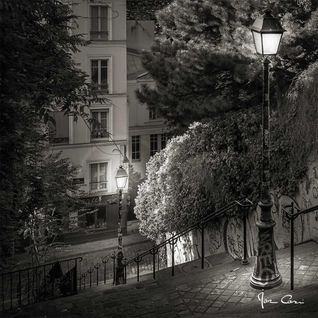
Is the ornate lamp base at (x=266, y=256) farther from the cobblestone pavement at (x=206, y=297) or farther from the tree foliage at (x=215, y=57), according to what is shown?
the tree foliage at (x=215, y=57)

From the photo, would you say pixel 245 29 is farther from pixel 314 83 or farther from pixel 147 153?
pixel 147 153

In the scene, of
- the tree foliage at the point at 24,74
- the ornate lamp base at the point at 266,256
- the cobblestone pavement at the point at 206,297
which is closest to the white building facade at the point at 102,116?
the cobblestone pavement at the point at 206,297

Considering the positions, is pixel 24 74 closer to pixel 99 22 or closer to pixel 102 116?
pixel 102 116

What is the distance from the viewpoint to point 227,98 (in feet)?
40.1

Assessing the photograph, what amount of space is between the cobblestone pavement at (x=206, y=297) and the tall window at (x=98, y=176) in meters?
16.8

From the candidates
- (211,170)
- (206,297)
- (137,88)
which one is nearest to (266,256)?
(206,297)

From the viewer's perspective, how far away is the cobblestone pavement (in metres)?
6.00

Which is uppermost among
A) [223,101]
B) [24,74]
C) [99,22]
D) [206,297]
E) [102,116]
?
[99,22]

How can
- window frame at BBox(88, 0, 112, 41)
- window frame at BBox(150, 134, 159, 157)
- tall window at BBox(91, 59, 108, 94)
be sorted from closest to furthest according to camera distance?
1. window frame at BBox(88, 0, 112, 41)
2. tall window at BBox(91, 59, 108, 94)
3. window frame at BBox(150, 134, 159, 157)

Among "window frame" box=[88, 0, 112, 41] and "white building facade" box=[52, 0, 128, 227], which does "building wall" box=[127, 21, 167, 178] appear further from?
"window frame" box=[88, 0, 112, 41]

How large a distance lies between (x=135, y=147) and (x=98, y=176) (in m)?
3.59

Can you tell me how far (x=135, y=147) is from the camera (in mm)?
28047

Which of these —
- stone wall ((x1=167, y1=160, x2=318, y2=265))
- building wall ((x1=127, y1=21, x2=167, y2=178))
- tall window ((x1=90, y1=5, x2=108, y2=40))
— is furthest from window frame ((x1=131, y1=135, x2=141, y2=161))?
stone wall ((x1=167, y1=160, x2=318, y2=265))

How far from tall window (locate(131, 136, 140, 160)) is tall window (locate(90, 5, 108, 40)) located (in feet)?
20.6
